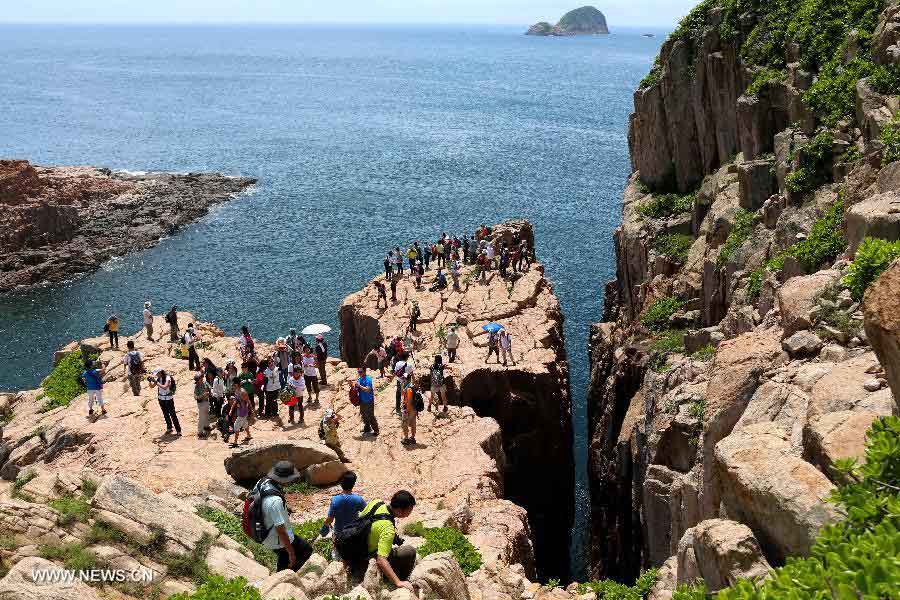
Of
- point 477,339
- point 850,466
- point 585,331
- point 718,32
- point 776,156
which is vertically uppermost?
point 718,32

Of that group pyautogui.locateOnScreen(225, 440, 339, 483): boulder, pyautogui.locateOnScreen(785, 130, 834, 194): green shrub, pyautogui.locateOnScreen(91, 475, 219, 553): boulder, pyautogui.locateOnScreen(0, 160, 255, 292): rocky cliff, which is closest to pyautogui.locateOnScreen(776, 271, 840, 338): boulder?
pyautogui.locateOnScreen(785, 130, 834, 194): green shrub

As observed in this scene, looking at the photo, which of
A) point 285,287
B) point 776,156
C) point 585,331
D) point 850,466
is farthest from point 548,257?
point 850,466

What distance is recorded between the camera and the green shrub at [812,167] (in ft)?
98.4

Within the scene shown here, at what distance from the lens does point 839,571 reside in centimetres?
876

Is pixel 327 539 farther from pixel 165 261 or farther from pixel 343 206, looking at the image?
pixel 343 206

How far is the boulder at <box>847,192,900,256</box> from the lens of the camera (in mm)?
18188

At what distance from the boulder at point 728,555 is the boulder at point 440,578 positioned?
4769mm

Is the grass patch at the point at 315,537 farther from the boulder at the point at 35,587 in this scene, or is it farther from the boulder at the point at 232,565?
the boulder at the point at 35,587

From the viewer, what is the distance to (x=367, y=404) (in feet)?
92.9

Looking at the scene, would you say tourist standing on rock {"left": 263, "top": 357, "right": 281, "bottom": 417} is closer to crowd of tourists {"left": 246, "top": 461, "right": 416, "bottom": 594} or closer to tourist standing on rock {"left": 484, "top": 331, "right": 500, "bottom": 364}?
tourist standing on rock {"left": 484, "top": 331, "right": 500, "bottom": 364}

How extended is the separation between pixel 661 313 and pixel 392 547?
24659 millimetres

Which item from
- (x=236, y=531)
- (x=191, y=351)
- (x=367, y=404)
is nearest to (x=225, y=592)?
(x=236, y=531)

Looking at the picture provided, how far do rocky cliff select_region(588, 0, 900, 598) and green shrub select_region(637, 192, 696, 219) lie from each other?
0.16 m

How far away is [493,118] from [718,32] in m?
95.9
